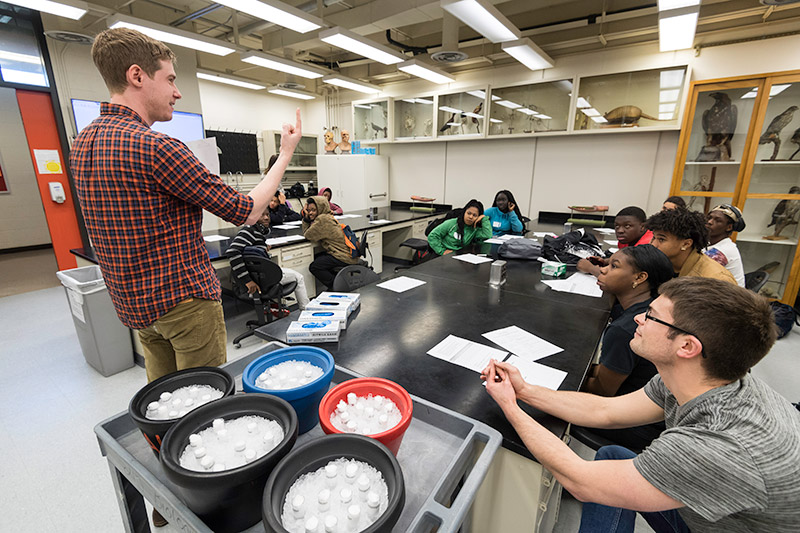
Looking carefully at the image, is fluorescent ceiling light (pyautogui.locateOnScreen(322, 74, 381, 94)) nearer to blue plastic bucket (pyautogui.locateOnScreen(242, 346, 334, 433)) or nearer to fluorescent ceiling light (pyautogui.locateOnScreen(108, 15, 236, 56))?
fluorescent ceiling light (pyautogui.locateOnScreen(108, 15, 236, 56))

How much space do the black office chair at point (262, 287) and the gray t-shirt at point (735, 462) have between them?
2.63 m

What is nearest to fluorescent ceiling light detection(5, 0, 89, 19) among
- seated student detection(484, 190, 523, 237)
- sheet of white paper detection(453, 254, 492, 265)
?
sheet of white paper detection(453, 254, 492, 265)

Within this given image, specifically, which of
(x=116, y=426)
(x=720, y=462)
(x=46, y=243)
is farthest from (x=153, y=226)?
(x=46, y=243)

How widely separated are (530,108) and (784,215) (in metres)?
3.01

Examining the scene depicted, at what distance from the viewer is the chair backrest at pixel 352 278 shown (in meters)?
2.38

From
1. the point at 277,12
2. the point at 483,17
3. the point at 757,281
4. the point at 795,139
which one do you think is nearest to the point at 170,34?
Result: the point at 277,12

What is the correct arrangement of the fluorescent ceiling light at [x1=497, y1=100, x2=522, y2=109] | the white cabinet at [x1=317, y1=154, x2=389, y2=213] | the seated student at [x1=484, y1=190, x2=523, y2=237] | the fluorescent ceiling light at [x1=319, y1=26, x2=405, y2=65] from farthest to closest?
the white cabinet at [x1=317, y1=154, x2=389, y2=213]
the fluorescent ceiling light at [x1=497, y1=100, x2=522, y2=109]
the seated student at [x1=484, y1=190, x2=523, y2=237]
the fluorescent ceiling light at [x1=319, y1=26, x2=405, y2=65]

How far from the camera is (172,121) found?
15.8 feet

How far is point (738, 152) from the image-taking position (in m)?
3.75

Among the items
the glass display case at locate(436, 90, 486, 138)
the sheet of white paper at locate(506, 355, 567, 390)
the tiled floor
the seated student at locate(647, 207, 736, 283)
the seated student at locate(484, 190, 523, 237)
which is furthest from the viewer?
the glass display case at locate(436, 90, 486, 138)

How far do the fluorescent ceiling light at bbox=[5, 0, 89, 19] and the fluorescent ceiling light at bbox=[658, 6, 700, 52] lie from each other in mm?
4464

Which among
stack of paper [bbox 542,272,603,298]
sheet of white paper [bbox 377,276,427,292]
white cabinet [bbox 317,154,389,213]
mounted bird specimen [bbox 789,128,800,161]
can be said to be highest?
mounted bird specimen [bbox 789,128,800,161]

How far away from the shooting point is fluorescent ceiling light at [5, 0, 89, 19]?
8.55 ft

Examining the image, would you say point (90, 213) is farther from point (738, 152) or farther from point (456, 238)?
point (738, 152)
